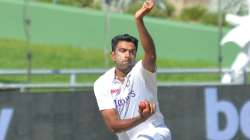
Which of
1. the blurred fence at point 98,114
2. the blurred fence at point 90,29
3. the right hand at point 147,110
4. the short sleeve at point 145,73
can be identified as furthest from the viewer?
the blurred fence at point 90,29

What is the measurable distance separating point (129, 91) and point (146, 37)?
518 mm

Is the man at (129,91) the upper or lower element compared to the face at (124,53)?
lower

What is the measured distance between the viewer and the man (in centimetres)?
693

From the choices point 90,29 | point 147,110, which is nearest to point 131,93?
point 147,110

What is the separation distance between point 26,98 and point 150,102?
13.8 ft

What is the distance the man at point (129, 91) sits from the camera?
6926 mm

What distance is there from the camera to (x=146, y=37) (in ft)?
22.5

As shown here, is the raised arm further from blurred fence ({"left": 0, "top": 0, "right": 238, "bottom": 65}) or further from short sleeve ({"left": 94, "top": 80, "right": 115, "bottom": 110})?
blurred fence ({"left": 0, "top": 0, "right": 238, "bottom": 65})

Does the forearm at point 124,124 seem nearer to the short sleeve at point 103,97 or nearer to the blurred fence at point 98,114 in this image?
the short sleeve at point 103,97

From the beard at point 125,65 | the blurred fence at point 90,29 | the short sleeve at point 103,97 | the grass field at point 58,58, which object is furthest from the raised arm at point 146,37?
the blurred fence at point 90,29

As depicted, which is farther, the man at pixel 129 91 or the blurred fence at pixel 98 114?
the blurred fence at pixel 98 114

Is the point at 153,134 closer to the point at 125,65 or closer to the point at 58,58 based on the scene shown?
the point at 125,65

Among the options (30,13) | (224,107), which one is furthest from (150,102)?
(30,13)

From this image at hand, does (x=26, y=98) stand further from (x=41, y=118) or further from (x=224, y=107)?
(x=224, y=107)
